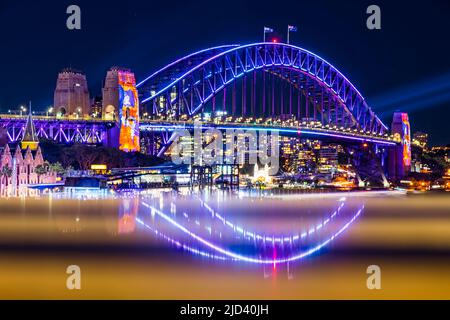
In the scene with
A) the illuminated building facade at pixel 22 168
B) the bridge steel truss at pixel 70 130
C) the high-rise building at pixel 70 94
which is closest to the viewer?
the illuminated building facade at pixel 22 168

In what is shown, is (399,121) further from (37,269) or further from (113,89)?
(37,269)

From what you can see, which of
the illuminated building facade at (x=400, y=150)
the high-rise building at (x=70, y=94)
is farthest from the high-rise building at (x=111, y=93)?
the illuminated building facade at (x=400, y=150)

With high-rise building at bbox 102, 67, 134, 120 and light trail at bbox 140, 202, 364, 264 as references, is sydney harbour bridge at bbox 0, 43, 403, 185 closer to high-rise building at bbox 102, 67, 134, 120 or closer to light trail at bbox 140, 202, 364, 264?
high-rise building at bbox 102, 67, 134, 120

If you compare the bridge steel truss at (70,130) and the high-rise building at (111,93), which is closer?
the bridge steel truss at (70,130)

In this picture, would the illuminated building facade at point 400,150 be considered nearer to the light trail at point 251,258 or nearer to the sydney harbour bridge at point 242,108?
the sydney harbour bridge at point 242,108

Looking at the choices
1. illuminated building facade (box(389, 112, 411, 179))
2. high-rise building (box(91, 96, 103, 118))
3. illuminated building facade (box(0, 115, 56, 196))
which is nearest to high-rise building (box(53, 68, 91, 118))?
high-rise building (box(91, 96, 103, 118))

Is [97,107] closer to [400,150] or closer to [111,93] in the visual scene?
[111,93]

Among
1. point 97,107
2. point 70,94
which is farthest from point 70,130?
point 97,107
